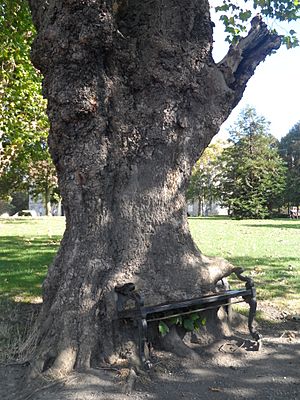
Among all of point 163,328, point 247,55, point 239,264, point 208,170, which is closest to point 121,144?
point 163,328

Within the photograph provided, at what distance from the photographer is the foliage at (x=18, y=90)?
10805mm

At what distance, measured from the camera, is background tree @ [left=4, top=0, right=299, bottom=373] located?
3.81m

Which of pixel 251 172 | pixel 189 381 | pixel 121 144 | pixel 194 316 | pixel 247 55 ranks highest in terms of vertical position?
pixel 251 172

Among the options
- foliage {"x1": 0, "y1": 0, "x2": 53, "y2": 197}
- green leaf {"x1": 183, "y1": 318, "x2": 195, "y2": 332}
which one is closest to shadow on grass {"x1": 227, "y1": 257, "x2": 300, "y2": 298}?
green leaf {"x1": 183, "y1": 318, "x2": 195, "y2": 332}

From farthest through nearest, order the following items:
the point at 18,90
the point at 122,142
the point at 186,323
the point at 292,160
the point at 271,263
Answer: the point at 292,160, the point at 18,90, the point at 271,263, the point at 122,142, the point at 186,323

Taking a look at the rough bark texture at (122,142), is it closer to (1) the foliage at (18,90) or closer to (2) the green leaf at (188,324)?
(2) the green leaf at (188,324)

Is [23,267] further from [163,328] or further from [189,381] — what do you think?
[189,381]

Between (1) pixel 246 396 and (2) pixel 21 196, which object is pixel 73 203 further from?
(2) pixel 21 196

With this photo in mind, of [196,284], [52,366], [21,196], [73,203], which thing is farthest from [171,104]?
[21,196]

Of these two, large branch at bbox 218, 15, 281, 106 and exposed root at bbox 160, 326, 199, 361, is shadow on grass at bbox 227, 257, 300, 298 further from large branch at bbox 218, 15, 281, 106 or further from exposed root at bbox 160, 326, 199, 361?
large branch at bbox 218, 15, 281, 106

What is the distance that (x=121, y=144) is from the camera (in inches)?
163

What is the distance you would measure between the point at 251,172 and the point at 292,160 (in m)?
17.2

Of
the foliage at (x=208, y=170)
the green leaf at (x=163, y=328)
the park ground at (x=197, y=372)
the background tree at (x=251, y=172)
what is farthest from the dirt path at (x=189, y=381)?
the foliage at (x=208, y=170)

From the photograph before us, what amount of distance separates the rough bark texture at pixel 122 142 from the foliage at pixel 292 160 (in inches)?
1802
